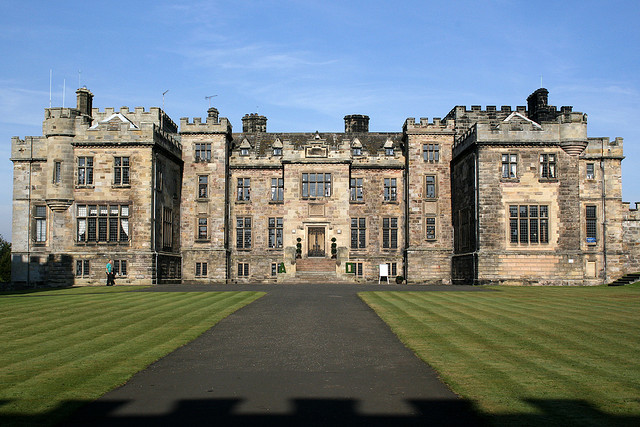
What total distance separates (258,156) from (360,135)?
33.8ft

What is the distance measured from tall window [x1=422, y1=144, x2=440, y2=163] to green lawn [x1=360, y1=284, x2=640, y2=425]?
25.9 m

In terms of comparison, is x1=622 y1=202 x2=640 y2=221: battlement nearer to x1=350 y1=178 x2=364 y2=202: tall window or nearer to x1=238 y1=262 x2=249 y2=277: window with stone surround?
x1=350 y1=178 x2=364 y2=202: tall window

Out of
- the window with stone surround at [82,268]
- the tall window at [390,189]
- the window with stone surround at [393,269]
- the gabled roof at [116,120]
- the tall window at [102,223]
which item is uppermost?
the gabled roof at [116,120]

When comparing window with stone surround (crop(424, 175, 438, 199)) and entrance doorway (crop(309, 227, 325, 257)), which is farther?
entrance doorway (crop(309, 227, 325, 257))

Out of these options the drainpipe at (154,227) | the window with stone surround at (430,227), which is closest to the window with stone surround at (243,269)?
the drainpipe at (154,227)

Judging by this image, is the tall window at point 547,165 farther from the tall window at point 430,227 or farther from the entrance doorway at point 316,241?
the entrance doorway at point 316,241

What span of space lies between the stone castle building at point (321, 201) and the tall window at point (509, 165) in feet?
0.69

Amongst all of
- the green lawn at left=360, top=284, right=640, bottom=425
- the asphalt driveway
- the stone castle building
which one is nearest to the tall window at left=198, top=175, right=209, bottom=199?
the stone castle building

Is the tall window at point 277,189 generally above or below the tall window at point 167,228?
above

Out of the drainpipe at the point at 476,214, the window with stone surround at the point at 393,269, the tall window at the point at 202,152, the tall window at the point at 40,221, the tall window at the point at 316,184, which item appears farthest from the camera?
the window with stone surround at the point at 393,269

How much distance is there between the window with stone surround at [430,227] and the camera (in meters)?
47.5

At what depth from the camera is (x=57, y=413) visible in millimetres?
8453

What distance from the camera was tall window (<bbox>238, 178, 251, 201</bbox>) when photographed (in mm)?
50125

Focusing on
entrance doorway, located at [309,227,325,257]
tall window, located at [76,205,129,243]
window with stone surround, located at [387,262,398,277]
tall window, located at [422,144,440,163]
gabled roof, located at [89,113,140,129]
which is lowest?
window with stone surround, located at [387,262,398,277]
